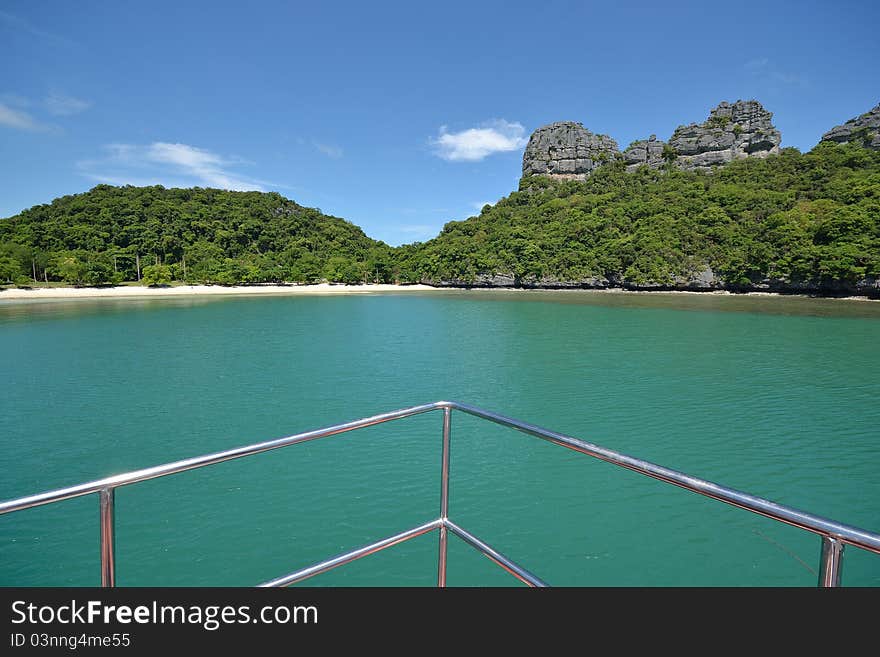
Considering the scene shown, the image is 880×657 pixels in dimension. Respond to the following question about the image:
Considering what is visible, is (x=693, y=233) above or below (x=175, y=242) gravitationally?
above

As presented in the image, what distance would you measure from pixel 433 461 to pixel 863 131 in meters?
95.4

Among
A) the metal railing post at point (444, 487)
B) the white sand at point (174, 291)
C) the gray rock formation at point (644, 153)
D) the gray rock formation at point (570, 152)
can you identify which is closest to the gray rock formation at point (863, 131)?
the gray rock formation at point (644, 153)

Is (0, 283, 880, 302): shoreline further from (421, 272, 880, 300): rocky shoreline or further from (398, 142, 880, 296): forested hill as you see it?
(398, 142, 880, 296): forested hill

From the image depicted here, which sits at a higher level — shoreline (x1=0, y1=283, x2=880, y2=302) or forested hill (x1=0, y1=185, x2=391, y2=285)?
forested hill (x1=0, y1=185, x2=391, y2=285)

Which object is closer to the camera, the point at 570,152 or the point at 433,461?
the point at 433,461

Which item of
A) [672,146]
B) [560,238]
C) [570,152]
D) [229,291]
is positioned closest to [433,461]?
[229,291]

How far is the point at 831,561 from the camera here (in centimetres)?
100

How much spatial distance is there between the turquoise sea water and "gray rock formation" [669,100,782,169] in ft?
302

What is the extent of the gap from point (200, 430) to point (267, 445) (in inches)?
350

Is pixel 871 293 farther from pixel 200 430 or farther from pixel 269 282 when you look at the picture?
pixel 269 282

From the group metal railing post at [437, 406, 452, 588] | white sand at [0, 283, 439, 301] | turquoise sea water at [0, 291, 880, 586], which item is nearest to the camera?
metal railing post at [437, 406, 452, 588]

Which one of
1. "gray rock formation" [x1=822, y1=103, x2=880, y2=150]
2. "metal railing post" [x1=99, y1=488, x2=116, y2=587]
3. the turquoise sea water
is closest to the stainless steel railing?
"metal railing post" [x1=99, y1=488, x2=116, y2=587]

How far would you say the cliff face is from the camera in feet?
302

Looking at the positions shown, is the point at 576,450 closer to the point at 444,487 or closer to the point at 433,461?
the point at 444,487
